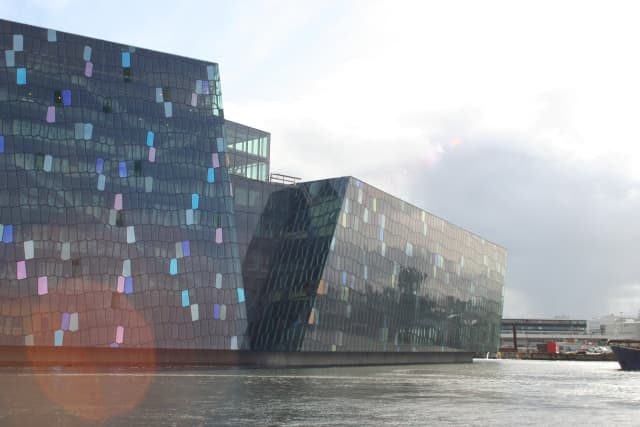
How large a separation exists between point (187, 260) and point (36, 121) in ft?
46.6

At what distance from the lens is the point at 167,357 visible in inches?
2339

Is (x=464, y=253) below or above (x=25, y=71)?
below

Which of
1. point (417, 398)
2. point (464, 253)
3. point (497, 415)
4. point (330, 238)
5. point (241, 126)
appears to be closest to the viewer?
point (497, 415)

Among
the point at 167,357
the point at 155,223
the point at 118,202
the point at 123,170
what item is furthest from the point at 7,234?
the point at 167,357

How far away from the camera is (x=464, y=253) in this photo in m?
99.1

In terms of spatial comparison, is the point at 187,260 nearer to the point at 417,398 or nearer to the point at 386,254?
the point at 386,254

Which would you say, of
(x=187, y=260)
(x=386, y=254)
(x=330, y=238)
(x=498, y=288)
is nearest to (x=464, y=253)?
(x=498, y=288)

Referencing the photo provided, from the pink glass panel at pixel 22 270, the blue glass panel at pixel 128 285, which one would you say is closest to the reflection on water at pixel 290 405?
the pink glass panel at pixel 22 270

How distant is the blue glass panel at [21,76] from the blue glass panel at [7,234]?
32.2 feet

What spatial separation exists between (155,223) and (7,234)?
10324 mm

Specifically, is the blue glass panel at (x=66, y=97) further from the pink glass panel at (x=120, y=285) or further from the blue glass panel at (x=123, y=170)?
the pink glass panel at (x=120, y=285)

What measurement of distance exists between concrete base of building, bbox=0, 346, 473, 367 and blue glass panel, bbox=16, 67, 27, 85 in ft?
57.4

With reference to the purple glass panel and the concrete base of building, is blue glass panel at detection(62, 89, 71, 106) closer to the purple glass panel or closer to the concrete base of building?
the purple glass panel

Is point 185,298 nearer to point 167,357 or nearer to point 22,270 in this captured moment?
point 167,357
